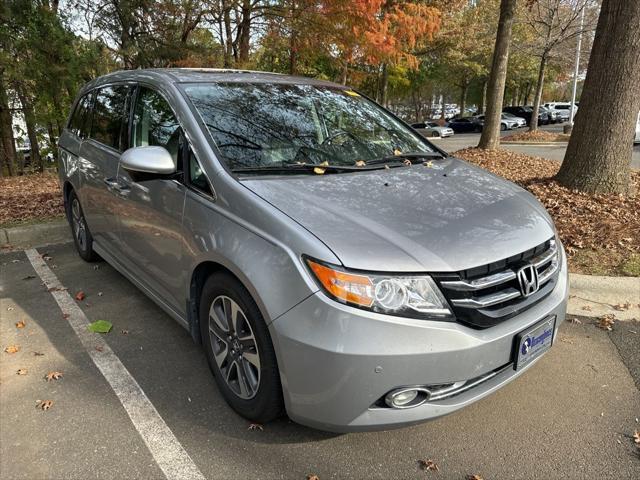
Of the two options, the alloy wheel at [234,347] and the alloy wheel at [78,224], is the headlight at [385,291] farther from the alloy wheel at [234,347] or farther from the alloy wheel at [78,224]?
the alloy wheel at [78,224]

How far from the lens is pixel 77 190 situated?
14.8 feet

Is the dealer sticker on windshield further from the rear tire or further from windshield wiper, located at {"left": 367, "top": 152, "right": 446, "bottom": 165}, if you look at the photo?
the rear tire

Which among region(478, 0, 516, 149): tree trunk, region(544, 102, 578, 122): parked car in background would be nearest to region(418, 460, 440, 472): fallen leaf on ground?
region(478, 0, 516, 149): tree trunk

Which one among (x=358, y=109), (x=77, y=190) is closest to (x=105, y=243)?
(x=77, y=190)

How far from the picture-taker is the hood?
206 cm

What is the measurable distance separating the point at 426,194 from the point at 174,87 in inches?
67.0

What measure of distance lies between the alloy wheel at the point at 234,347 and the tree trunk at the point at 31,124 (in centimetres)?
1188

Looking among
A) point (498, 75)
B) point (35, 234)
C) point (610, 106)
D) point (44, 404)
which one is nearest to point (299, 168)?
point (44, 404)

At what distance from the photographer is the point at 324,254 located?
6.64 ft

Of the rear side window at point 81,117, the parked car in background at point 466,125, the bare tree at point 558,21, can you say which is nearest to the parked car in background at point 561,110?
the parked car in background at point 466,125

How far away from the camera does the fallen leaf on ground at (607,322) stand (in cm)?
350

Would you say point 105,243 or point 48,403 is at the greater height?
point 105,243

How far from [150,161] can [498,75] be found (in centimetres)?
1064

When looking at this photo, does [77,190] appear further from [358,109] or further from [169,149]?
[358,109]
